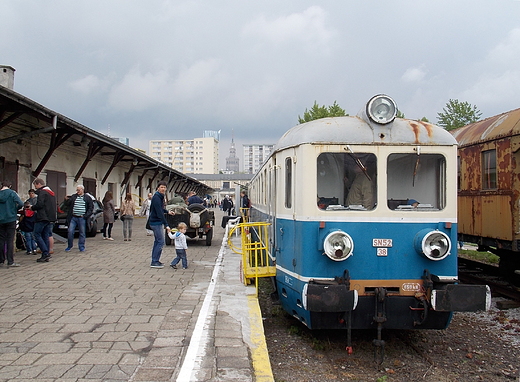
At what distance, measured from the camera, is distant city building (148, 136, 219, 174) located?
144250mm

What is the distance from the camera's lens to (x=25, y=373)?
387 cm

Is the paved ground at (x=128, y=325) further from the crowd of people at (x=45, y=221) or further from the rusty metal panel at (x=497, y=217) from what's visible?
the rusty metal panel at (x=497, y=217)

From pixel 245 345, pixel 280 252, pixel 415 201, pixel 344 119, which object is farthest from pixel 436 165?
pixel 245 345

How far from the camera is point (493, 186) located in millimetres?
8945

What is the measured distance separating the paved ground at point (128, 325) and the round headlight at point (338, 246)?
1.20 m

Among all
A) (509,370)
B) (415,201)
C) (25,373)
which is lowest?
(509,370)

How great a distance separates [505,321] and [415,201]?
10.6ft

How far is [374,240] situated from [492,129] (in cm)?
537

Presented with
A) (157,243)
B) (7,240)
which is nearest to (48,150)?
(7,240)

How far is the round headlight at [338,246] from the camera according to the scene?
5.19m

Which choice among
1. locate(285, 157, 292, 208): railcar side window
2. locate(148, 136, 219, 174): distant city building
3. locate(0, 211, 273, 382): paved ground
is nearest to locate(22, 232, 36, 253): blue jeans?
locate(0, 211, 273, 382): paved ground

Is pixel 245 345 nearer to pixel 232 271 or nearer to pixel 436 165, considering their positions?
pixel 436 165

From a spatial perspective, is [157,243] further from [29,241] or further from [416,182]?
[416,182]

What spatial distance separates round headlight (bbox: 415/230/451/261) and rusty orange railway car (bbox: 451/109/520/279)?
3625 mm
